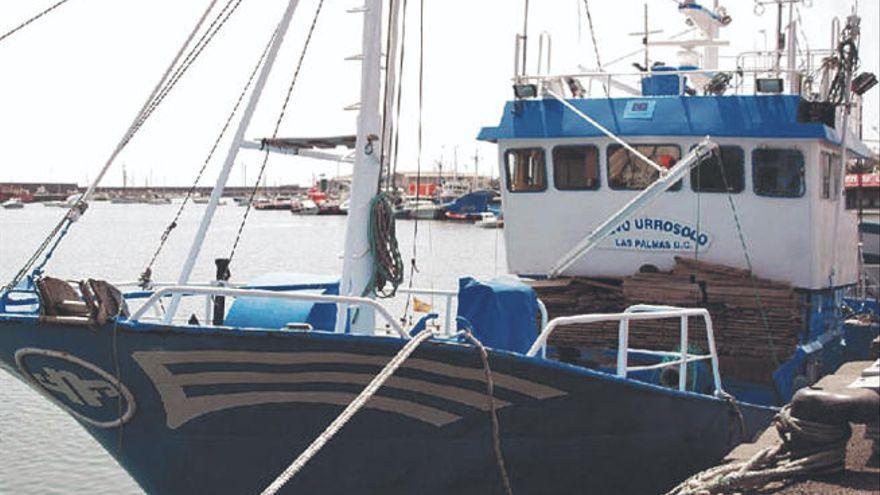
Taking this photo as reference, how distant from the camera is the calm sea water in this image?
14078 mm

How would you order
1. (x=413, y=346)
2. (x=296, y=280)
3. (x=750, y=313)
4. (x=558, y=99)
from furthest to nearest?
(x=558, y=99)
(x=750, y=313)
(x=296, y=280)
(x=413, y=346)

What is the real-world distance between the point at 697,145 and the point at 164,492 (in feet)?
23.4

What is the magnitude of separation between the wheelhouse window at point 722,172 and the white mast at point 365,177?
5.23 metres

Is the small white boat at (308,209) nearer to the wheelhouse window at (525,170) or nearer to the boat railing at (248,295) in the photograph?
the wheelhouse window at (525,170)

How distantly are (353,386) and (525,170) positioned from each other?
22.1 feet

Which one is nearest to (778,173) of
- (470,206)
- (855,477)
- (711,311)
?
(711,311)

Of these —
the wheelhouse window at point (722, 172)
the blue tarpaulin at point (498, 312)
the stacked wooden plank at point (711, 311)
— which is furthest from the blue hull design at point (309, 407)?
the wheelhouse window at point (722, 172)

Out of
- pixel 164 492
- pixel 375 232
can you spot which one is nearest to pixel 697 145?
pixel 375 232

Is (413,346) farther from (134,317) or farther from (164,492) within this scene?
(164,492)

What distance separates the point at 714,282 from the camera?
1278 centimetres

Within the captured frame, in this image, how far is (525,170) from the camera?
14180 millimetres

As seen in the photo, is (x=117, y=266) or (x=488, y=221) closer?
(x=117, y=266)

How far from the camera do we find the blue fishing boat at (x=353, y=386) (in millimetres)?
7719

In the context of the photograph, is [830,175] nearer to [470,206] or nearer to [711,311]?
[711,311]
